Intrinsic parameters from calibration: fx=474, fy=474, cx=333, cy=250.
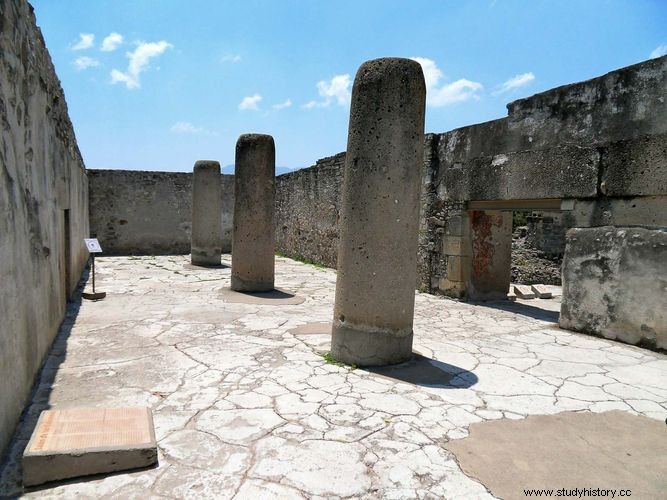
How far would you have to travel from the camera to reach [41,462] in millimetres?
2326

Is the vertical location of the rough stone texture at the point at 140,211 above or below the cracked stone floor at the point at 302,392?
above

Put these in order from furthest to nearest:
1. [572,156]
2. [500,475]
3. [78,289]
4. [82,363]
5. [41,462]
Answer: [78,289], [572,156], [82,363], [500,475], [41,462]

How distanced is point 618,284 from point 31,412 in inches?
228

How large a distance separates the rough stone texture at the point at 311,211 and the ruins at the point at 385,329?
3.87 metres

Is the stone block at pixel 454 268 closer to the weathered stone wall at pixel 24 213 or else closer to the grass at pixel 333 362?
the grass at pixel 333 362

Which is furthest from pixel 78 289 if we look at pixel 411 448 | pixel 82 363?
pixel 411 448

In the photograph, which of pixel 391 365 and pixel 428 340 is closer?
pixel 391 365

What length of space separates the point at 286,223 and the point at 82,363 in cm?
1135

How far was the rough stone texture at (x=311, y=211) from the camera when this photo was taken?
39.6ft

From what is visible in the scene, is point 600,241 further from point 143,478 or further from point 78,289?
point 78,289

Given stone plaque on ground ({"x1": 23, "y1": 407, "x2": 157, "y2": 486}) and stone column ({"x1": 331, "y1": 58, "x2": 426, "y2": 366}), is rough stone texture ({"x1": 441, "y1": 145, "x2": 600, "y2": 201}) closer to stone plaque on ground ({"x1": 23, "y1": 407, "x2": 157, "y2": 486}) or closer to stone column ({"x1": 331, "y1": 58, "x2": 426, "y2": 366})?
stone column ({"x1": 331, "y1": 58, "x2": 426, "y2": 366})

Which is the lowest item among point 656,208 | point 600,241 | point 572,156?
point 600,241

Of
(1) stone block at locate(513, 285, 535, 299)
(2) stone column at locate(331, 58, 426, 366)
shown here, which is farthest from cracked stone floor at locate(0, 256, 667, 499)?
(1) stone block at locate(513, 285, 535, 299)

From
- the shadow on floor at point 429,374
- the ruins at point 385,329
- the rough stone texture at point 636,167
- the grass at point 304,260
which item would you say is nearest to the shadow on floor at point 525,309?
the ruins at point 385,329
